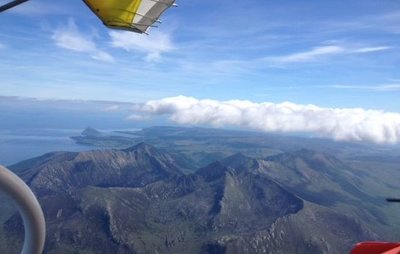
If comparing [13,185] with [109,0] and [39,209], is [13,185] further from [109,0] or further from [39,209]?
[109,0]

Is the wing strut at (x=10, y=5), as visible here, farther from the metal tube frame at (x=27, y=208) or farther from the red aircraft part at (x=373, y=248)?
the red aircraft part at (x=373, y=248)

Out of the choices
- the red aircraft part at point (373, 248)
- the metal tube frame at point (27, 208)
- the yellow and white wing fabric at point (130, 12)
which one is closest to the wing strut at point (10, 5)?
the yellow and white wing fabric at point (130, 12)

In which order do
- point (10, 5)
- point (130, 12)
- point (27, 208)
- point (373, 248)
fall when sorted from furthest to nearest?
point (373, 248) < point (130, 12) < point (27, 208) < point (10, 5)

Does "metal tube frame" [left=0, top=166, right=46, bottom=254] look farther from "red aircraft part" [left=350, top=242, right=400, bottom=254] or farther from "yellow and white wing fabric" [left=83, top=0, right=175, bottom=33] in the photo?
"red aircraft part" [left=350, top=242, right=400, bottom=254]

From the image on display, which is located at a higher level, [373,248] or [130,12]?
[130,12]

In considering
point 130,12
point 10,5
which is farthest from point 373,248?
point 10,5

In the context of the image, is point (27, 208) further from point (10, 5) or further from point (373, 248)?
point (373, 248)

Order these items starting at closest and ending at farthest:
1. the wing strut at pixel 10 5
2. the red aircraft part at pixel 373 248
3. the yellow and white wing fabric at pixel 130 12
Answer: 1. the wing strut at pixel 10 5
2. the yellow and white wing fabric at pixel 130 12
3. the red aircraft part at pixel 373 248

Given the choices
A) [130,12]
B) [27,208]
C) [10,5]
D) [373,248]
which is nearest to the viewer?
[10,5]

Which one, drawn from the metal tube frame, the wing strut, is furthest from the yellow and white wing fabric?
the metal tube frame
